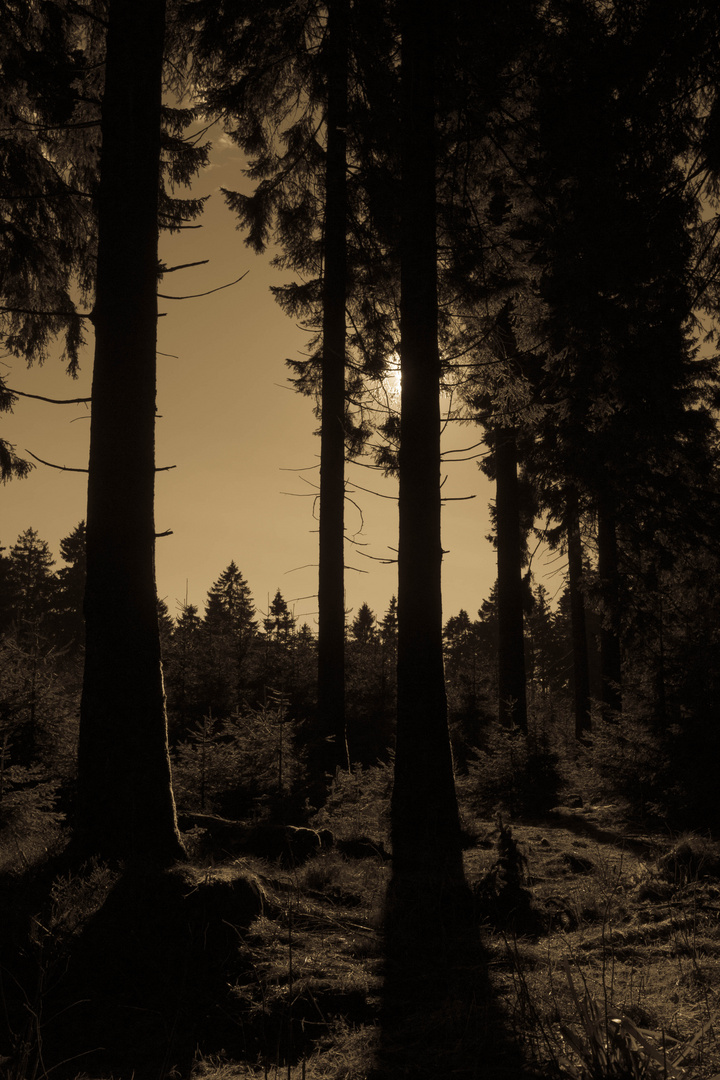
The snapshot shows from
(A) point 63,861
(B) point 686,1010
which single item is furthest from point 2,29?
(B) point 686,1010

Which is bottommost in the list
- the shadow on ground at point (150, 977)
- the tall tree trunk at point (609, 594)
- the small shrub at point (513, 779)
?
the small shrub at point (513, 779)

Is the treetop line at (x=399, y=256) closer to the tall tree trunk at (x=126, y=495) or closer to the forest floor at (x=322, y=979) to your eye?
the tall tree trunk at (x=126, y=495)

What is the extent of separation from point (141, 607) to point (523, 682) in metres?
10.6

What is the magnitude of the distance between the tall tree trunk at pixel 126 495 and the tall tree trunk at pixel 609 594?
11238 millimetres

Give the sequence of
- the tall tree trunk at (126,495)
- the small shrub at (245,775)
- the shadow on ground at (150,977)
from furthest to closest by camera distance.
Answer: the small shrub at (245,775)
the tall tree trunk at (126,495)
the shadow on ground at (150,977)

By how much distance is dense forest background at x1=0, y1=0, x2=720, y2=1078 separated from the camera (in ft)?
13.9

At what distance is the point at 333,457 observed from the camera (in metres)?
12.2

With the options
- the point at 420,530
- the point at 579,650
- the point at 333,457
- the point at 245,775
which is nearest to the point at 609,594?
the point at 579,650

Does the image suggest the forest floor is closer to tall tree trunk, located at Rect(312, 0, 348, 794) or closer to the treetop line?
the treetop line

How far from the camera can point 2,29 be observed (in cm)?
723

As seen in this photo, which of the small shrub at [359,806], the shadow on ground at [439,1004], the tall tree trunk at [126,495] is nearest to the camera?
the shadow on ground at [439,1004]

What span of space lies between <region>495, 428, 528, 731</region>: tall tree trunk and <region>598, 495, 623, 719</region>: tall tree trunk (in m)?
1.93

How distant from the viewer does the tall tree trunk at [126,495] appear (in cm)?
509

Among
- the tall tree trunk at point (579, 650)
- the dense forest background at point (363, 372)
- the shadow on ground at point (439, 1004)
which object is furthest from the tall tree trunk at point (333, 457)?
the tall tree trunk at point (579, 650)
